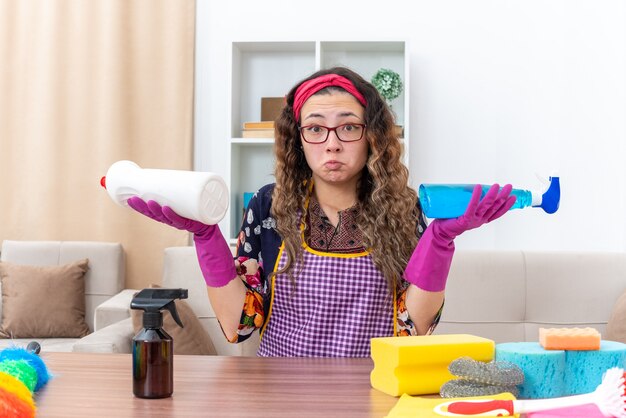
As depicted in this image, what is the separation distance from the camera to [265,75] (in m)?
3.34

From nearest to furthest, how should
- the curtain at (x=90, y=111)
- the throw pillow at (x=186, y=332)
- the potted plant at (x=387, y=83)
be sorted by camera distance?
the throw pillow at (x=186, y=332)
the potted plant at (x=387, y=83)
the curtain at (x=90, y=111)

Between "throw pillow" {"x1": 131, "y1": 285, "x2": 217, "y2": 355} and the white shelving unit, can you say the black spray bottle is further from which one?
the white shelving unit

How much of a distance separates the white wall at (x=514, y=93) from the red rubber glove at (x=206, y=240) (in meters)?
1.85

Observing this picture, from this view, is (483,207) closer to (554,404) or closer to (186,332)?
(554,404)

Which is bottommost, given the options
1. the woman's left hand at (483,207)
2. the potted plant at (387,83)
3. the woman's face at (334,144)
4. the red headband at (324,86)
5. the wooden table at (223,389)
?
the wooden table at (223,389)

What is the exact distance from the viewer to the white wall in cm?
314

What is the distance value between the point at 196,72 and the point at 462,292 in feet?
5.37

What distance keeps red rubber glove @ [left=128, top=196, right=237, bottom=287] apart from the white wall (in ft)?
6.07

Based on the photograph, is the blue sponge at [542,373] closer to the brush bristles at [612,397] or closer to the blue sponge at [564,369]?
the blue sponge at [564,369]

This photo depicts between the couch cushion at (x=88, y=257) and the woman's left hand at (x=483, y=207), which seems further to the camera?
the couch cushion at (x=88, y=257)

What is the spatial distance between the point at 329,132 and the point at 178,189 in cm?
47

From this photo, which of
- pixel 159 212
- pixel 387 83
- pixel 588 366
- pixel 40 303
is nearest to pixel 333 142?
pixel 159 212

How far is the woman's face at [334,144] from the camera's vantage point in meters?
1.51

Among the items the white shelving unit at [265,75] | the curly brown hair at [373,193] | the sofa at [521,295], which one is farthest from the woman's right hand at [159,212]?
the white shelving unit at [265,75]
